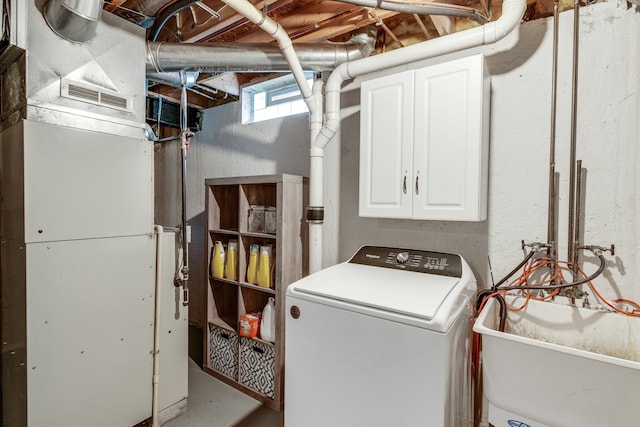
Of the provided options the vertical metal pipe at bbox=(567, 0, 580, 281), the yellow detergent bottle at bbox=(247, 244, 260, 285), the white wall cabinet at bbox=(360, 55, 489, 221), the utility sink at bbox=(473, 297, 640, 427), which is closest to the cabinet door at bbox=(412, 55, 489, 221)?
the white wall cabinet at bbox=(360, 55, 489, 221)

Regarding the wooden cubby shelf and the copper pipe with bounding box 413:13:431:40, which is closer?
the copper pipe with bounding box 413:13:431:40

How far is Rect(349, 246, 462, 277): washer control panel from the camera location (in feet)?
5.30

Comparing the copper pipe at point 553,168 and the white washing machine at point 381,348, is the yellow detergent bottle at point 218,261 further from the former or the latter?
the copper pipe at point 553,168

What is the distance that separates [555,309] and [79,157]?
2.32 metres

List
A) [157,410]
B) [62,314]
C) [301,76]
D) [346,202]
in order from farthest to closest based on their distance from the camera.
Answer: [346,202] → [157,410] → [301,76] → [62,314]

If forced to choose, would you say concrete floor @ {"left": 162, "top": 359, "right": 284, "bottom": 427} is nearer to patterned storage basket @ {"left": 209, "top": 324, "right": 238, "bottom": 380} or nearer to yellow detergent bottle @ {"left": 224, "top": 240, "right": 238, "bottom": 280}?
patterned storage basket @ {"left": 209, "top": 324, "right": 238, "bottom": 380}

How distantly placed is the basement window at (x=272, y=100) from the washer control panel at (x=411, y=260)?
1.42 meters

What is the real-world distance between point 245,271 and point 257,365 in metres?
0.68

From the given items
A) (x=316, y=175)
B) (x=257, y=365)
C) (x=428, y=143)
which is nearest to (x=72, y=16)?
(x=316, y=175)

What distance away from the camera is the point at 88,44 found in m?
1.69

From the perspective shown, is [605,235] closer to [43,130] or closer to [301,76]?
[301,76]

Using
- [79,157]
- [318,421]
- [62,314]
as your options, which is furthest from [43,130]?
[318,421]

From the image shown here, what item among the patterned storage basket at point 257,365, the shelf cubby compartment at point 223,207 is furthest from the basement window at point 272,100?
the patterned storage basket at point 257,365

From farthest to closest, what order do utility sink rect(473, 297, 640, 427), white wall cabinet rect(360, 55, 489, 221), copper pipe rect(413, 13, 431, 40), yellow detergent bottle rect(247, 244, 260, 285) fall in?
yellow detergent bottle rect(247, 244, 260, 285)
copper pipe rect(413, 13, 431, 40)
white wall cabinet rect(360, 55, 489, 221)
utility sink rect(473, 297, 640, 427)
